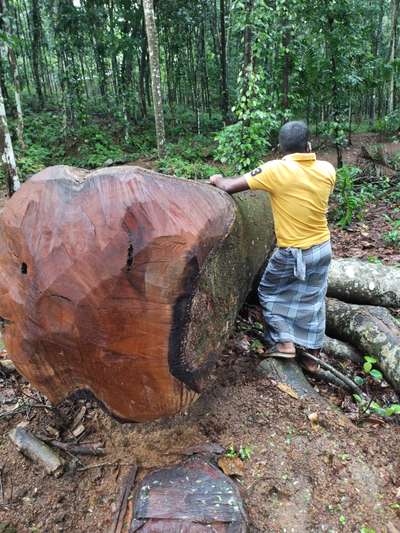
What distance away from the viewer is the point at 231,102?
72.7 ft

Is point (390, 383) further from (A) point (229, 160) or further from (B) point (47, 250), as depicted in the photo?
(A) point (229, 160)

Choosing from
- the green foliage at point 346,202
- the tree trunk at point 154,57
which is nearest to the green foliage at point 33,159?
the tree trunk at point 154,57

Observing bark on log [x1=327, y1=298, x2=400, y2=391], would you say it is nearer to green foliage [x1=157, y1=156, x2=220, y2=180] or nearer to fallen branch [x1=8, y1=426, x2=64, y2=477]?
fallen branch [x1=8, y1=426, x2=64, y2=477]

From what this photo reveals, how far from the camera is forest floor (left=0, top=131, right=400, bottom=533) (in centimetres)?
214

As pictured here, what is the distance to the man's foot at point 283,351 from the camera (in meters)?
3.13

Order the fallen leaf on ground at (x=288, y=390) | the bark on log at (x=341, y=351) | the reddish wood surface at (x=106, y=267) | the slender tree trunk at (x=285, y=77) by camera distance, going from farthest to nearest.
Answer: the slender tree trunk at (x=285, y=77) → the bark on log at (x=341, y=351) → the fallen leaf on ground at (x=288, y=390) → the reddish wood surface at (x=106, y=267)

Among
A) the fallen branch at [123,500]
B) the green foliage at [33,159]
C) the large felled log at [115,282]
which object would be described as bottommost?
the fallen branch at [123,500]

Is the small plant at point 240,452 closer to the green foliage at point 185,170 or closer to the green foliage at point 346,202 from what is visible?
the green foliage at point 346,202

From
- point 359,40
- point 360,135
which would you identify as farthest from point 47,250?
point 360,135

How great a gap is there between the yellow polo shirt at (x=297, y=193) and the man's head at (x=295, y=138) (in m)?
0.07

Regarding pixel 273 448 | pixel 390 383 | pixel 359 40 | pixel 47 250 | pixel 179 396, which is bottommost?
pixel 390 383

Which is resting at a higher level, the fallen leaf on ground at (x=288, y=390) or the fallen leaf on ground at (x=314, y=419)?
the fallen leaf on ground at (x=288, y=390)

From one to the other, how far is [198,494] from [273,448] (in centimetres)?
59

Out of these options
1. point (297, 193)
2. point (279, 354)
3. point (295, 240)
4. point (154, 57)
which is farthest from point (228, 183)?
point (154, 57)
